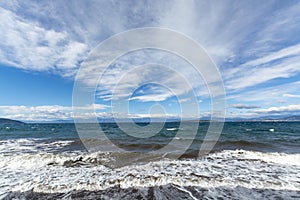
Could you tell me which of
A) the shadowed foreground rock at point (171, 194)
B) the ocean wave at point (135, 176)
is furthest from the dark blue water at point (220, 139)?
the shadowed foreground rock at point (171, 194)

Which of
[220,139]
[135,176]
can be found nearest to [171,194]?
[135,176]

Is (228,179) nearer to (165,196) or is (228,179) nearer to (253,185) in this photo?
(253,185)

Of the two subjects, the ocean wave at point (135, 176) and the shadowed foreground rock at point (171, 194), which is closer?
the shadowed foreground rock at point (171, 194)

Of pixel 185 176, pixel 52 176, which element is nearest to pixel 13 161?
pixel 52 176

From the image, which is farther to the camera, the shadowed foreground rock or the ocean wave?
the ocean wave

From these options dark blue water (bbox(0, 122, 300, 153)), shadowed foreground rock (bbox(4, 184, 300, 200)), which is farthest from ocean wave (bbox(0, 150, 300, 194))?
dark blue water (bbox(0, 122, 300, 153))

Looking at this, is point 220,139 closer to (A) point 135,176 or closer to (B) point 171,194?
(A) point 135,176

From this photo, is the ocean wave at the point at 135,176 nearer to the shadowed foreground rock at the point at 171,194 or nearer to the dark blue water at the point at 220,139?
the shadowed foreground rock at the point at 171,194

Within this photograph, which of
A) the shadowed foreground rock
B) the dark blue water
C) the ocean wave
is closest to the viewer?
the shadowed foreground rock

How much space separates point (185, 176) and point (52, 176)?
6854 mm

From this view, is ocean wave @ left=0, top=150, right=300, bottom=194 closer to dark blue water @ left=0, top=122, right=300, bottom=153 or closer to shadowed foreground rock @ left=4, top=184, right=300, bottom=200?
shadowed foreground rock @ left=4, top=184, right=300, bottom=200

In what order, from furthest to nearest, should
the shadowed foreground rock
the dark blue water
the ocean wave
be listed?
the dark blue water → the ocean wave → the shadowed foreground rock

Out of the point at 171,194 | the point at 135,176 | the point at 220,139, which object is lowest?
the point at 220,139

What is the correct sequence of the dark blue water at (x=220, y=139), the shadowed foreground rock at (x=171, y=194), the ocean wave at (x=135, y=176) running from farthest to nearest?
the dark blue water at (x=220, y=139), the ocean wave at (x=135, y=176), the shadowed foreground rock at (x=171, y=194)
